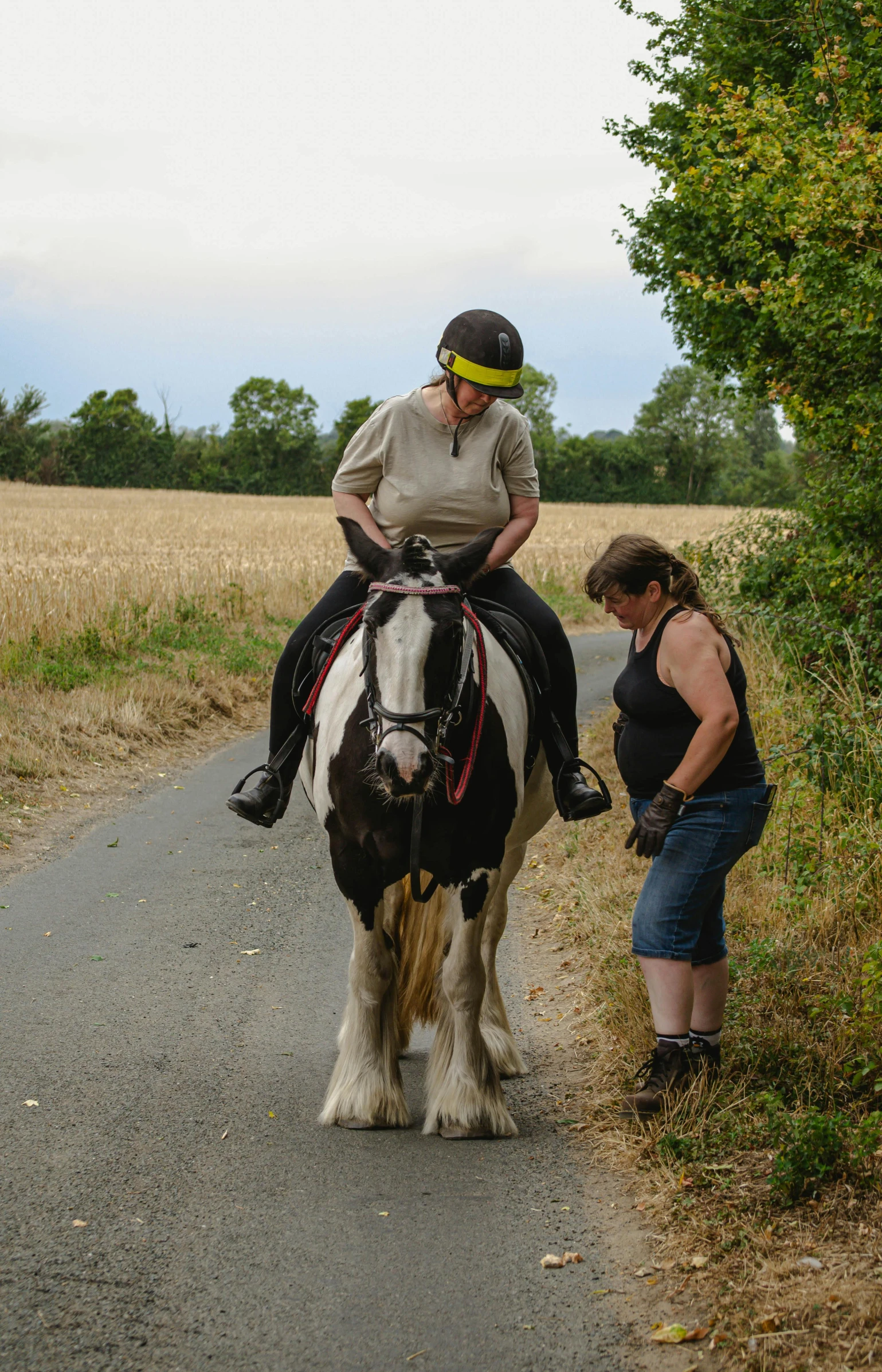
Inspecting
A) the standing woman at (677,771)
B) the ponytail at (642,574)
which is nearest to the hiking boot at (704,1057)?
the standing woman at (677,771)

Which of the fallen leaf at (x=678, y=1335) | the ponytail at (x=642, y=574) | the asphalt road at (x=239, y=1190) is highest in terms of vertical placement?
the ponytail at (x=642, y=574)

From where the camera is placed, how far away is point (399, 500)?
4539 mm

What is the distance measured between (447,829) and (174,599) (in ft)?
39.2

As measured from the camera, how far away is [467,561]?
3758 millimetres

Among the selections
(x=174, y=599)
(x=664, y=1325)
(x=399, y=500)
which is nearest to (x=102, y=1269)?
(x=664, y=1325)

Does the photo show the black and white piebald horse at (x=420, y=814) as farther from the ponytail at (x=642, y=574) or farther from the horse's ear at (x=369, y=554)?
the ponytail at (x=642, y=574)

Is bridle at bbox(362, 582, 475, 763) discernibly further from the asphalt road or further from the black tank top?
the asphalt road

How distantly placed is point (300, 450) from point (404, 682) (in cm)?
8012

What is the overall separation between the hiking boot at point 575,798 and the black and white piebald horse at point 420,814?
251mm

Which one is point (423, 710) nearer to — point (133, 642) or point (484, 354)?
point (484, 354)

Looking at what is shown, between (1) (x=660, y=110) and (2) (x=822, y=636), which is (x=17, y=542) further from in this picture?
(2) (x=822, y=636)

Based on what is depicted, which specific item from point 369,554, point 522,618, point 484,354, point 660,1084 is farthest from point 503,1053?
point 484,354

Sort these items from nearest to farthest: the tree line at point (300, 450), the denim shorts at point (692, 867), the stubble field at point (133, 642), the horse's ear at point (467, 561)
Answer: the horse's ear at point (467, 561) < the denim shorts at point (692, 867) < the stubble field at point (133, 642) < the tree line at point (300, 450)

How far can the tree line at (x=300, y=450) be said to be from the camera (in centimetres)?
7412
